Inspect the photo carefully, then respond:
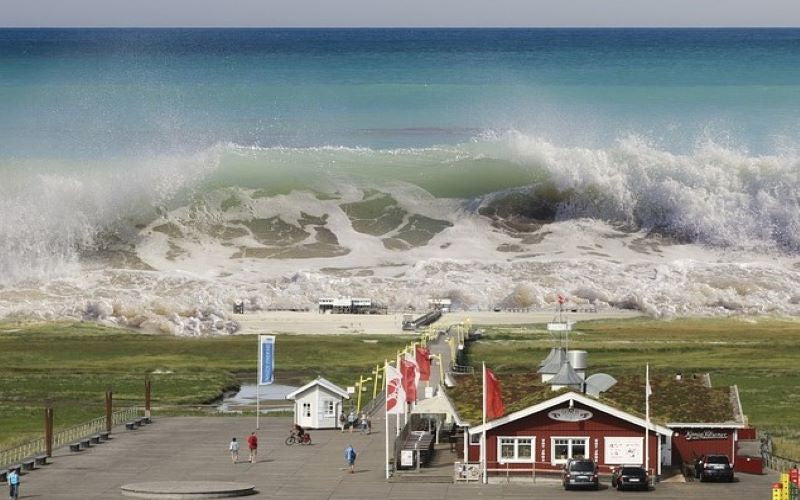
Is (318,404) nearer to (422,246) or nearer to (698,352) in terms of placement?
(698,352)

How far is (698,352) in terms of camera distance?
310 feet

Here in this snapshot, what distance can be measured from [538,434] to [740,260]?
68692 mm

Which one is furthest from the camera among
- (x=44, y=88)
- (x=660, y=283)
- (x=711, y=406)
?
(x=44, y=88)

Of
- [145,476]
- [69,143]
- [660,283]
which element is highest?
[69,143]

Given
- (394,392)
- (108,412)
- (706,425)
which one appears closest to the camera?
(394,392)

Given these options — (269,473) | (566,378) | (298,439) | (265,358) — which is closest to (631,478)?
(566,378)

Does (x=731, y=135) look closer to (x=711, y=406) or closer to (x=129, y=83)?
(x=129, y=83)

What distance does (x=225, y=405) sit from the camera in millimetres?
80688

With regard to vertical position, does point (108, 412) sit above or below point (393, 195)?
below

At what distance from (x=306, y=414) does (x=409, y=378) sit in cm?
903

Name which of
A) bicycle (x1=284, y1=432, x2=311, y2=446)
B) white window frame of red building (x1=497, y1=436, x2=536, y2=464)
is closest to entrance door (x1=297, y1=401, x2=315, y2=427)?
bicycle (x1=284, y1=432, x2=311, y2=446)

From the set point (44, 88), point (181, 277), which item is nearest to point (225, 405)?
point (181, 277)

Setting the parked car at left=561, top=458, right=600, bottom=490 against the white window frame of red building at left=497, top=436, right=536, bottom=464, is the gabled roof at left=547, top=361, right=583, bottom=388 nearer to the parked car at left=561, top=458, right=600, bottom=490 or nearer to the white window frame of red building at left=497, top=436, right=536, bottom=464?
the white window frame of red building at left=497, top=436, right=536, bottom=464

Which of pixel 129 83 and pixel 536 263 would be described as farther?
pixel 129 83
